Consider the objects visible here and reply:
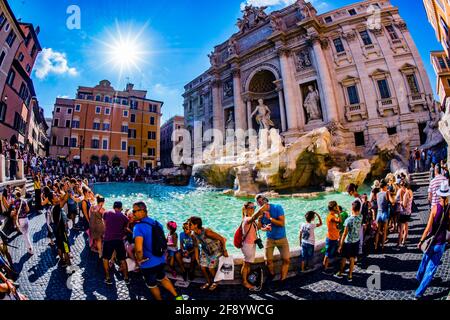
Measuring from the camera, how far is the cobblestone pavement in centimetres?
252

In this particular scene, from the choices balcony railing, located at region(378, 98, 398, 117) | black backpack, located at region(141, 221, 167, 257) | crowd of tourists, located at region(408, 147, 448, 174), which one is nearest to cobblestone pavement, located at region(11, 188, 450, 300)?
black backpack, located at region(141, 221, 167, 257)

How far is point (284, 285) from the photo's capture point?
2828 millimetres

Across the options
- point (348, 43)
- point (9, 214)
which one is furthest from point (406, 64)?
point (9, 214)

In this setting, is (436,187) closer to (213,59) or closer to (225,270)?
(225,270)

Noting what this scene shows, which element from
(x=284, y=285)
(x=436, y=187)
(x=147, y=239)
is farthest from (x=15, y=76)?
(x=436, y=187)

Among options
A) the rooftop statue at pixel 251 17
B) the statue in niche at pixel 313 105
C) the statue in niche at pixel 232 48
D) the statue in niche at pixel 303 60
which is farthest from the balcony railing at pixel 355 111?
the statue in niche at pixel 232 48

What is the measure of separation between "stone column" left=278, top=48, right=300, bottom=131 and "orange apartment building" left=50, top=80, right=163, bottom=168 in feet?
51.0

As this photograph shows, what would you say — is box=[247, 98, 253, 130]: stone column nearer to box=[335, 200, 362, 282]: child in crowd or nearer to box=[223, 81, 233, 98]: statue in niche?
box=[223, 81, 233, 98]: statue in niche

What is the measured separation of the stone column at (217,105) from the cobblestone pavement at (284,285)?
22042 millimetres

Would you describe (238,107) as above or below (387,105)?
above

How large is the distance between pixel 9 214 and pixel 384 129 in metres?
22.5

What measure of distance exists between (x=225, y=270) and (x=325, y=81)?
19.0m
